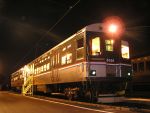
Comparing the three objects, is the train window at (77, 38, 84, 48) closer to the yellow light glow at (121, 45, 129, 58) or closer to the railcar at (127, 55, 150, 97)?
the yellow light glow at (121, 45, 129, 58)

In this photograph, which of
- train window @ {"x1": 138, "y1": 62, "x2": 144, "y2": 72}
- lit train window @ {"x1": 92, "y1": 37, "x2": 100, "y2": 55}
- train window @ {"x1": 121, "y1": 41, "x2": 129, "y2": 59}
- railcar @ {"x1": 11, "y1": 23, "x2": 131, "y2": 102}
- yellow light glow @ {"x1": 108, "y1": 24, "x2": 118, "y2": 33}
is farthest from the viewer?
train window @ {"x1": 138, "y1": 62, "x2": 144, "y2": 72}

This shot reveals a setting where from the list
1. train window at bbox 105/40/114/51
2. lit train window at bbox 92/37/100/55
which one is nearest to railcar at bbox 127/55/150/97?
train window at bbox 105/40/114/51

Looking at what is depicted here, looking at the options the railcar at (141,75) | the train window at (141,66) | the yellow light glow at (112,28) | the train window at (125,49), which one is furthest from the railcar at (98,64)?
the train window at (141,66)

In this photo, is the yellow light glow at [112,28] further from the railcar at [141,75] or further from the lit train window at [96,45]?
the railcar at [141,75]

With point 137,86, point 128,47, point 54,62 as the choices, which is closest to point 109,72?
point 128,47

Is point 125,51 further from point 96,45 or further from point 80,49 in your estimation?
point 80,49

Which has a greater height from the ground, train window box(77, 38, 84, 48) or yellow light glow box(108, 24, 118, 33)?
yellow light glow box(108, 24, 118, 33)

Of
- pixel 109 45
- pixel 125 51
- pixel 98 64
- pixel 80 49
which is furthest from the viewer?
pixel 125 51

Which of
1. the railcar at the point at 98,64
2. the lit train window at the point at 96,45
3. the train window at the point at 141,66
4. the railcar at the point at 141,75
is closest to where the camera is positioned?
the railcar at the point at 98,64

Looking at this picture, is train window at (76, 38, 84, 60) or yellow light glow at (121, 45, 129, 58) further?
yellow light glow at (121, 45, 129, 58)

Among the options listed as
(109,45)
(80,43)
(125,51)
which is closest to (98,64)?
(109,45)

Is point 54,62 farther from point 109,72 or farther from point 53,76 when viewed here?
point 109,72

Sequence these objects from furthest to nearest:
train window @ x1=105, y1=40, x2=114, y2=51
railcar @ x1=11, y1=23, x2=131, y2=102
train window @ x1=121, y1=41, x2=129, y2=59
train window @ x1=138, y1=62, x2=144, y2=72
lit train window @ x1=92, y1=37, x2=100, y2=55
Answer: train window @ x1=138, y1=62, x2=144, y2=72, train window @ x1=121, y1=41, x2=129, y2=59, train window @ x1=105, y1=40, x2=114, y2=51, lit train window @ x1=92, y1=37, x2=100, y2=55, railcar @ x1=11, y1=23, x2=131, y2=102

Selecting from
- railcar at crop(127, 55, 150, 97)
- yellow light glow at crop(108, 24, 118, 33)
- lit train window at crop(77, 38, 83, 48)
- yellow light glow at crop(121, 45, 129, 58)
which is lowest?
railcar at crop(127, 55, 150, 97)
